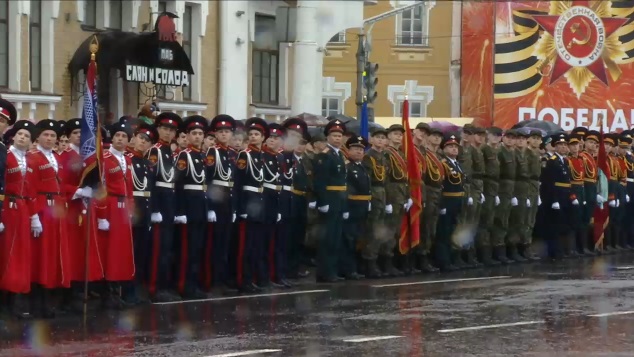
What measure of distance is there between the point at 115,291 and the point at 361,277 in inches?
176

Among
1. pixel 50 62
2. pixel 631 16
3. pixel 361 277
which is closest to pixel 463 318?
pixel 361 277

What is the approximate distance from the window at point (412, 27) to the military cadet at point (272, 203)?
113ft

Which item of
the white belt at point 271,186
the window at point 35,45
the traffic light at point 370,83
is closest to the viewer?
the white belt at point 271,186

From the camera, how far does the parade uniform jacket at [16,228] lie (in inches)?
585

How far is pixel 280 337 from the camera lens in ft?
43.8

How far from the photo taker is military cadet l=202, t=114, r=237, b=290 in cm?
1750

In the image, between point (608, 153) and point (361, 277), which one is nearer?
point (361, 277)

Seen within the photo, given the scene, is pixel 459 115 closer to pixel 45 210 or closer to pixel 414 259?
pixel 414 259

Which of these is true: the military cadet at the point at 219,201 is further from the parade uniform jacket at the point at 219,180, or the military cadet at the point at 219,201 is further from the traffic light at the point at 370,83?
the traffic light at the point at 370,83

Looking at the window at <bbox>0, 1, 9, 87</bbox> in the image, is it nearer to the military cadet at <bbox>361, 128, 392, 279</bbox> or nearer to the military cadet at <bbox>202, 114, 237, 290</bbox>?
the military cadet at <bbox>361, 128, 392, 279</bbox>

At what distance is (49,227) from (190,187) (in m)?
2.19

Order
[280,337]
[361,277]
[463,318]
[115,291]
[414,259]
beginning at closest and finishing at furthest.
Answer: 1. [280,337]
2. [463,318]
3. [115,291]
4. [361,277]
5. [414,259]

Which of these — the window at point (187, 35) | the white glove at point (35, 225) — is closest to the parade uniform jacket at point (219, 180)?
the white glove at point (35, 225)

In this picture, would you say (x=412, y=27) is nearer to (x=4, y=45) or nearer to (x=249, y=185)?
(x=4, y=45)
